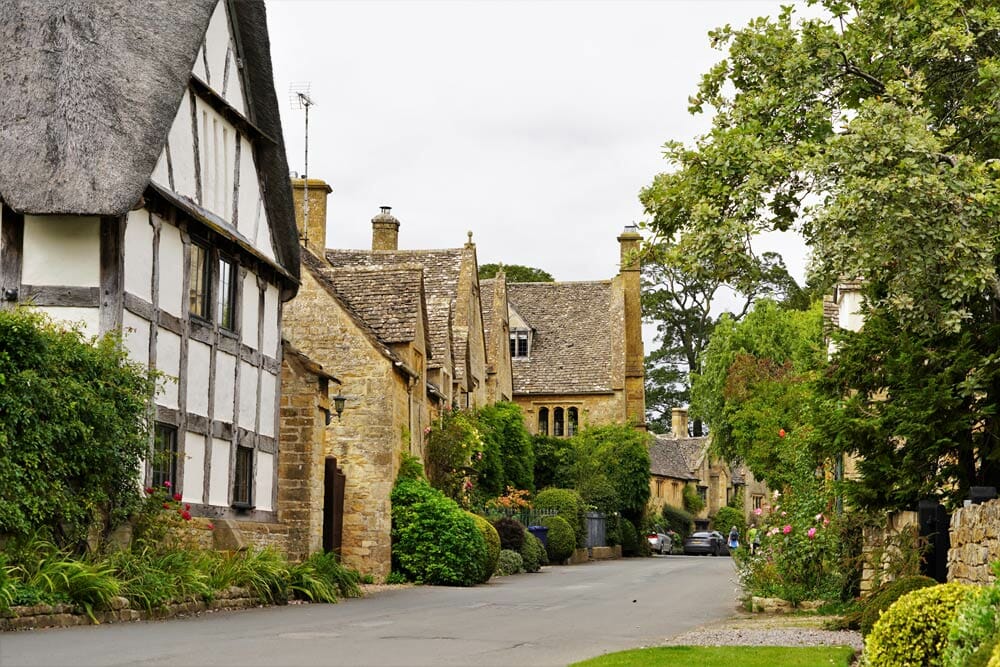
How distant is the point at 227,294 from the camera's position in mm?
21844

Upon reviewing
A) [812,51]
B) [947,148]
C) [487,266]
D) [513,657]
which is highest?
[487,266]

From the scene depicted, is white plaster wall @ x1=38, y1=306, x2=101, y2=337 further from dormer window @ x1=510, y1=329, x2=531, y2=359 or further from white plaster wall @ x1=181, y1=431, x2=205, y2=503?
dormer window @ x1=510, y1=329, x2=531, y2=359

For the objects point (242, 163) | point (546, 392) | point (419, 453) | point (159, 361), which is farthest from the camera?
point (546, 392)

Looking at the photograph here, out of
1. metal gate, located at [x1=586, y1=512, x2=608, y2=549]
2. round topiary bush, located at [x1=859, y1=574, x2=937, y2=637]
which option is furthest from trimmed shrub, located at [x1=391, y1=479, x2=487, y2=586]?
metal gate, located at [x1=586, y1=512, x2=608, y2=549]

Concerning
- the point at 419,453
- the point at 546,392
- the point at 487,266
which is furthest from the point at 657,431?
the point at 419,453

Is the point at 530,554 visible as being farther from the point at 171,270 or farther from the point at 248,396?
the point at 171,270

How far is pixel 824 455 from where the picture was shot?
62.5 ft

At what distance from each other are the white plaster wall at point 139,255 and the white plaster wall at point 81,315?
0.71 metres

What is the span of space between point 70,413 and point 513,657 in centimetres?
647

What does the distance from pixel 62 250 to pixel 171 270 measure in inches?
87.1

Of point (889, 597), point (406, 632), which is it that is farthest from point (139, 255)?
point (889, 597)

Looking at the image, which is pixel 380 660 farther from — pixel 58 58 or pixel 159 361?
pixel 58 58

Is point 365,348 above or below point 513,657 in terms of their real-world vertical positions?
above

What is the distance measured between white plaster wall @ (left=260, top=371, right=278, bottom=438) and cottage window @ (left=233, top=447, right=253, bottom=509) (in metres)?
0.68
